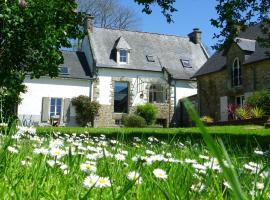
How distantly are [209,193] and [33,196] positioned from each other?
0.85 meters

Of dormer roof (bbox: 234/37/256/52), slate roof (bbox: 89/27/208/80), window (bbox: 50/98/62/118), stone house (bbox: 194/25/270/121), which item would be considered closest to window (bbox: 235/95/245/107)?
stone house (bbox: 194/25/270/121)

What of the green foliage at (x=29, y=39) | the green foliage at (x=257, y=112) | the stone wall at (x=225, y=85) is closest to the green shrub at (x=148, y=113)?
the stone wall at (x=225, y=85)

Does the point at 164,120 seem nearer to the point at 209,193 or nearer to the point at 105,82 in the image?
the point at 105,82

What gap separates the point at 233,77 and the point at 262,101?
5.05 metres

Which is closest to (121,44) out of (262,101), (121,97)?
(121,97)

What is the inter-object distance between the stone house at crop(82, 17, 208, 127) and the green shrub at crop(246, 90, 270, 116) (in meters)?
9.84

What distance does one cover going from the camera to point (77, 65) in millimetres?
30688

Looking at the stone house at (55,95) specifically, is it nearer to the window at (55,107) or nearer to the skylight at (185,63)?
the window at (55,107)

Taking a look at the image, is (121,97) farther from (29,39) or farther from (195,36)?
(29,39)

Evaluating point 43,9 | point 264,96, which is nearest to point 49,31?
point 43,9

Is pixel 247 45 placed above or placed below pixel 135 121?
above

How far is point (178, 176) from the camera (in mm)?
2250

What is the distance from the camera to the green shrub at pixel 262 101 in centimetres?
2103

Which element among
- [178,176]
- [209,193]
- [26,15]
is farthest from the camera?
[26,15]
